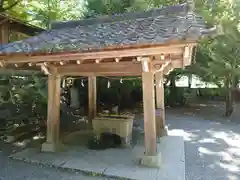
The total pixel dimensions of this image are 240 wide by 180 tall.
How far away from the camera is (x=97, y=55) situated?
4.22 m

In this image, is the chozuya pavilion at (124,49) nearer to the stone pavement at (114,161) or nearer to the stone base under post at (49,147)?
the stone base under post at (49,147)

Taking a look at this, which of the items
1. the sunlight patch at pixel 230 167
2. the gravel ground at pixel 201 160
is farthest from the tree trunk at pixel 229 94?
the sunlight patch at pixel 230 167

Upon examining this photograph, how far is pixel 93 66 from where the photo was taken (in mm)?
5199

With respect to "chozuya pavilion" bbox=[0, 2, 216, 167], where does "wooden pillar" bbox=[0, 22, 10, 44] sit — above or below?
above

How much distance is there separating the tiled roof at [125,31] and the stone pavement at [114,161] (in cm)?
236

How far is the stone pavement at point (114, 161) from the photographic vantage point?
4.38 m

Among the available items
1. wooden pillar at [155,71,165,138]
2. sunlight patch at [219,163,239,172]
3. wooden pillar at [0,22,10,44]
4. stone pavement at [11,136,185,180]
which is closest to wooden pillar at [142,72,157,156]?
stone pavement at [11,136,185,180]

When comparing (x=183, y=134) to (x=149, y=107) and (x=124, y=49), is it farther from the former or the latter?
(x=124, y=49)

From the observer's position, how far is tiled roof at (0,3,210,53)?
3787 millimetres

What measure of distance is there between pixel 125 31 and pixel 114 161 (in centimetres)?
280

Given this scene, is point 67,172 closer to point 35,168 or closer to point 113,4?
point 35,168

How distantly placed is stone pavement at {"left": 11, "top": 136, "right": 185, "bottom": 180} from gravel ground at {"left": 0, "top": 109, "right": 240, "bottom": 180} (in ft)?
0.66

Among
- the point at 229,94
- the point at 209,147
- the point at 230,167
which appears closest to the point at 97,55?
the point at 230,167

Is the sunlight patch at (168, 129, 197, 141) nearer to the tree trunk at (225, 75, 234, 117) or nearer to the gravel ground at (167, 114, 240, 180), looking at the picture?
the gravel ground at (167, 114, 240, 180)
